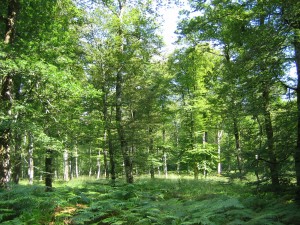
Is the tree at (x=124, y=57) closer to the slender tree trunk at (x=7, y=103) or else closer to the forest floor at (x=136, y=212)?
the slender tree trunk at (x=7, y=103)

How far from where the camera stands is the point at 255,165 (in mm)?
9781

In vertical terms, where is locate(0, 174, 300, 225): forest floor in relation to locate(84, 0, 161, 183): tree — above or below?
below

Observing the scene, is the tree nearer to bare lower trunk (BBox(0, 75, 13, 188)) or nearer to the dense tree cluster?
the dense tree cluster

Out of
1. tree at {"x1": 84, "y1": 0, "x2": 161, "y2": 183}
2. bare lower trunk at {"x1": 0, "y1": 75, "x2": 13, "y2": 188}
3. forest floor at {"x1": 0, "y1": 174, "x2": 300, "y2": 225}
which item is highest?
tree at {"x1": 84, "y1": 0, "x2": 161, "y2": 183}

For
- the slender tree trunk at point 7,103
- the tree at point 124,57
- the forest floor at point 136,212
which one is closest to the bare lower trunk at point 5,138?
the slender tree trunk at point 7,103

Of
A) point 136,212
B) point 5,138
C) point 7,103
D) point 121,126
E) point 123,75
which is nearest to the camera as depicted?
point 136,212

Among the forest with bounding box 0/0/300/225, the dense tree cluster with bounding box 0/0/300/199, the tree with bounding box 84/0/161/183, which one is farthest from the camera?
the tree with bounding box 84/0/161/183

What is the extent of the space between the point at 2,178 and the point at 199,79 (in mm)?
17740

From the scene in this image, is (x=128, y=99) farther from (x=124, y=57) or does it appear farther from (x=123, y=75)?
(x=124, y=57)

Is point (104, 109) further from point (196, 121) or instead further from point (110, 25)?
point (196, 121)

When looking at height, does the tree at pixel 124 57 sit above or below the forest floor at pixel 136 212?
above

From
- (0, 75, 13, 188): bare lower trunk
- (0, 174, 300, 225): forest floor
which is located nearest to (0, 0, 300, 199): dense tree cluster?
(0, 75, 13, 188): bare lower trunk

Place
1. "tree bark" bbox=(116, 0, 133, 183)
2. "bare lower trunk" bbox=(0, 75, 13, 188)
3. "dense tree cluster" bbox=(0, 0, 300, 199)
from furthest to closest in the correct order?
"tree bark" bbox=(116, 0, 133, 183) < "bare lower trunk" bbox=(0, 75, 13, 188) < "dense tree cluster" bbox=(0, 0, 300, 199)

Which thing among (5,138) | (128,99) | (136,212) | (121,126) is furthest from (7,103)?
(128,99)
